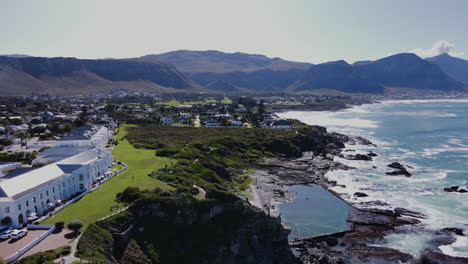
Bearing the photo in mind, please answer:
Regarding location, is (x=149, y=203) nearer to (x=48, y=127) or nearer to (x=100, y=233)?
(x=100, y=233)

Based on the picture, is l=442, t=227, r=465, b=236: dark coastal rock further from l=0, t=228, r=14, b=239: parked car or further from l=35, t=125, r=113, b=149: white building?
l=35, t=125, r=113, b=149: white building

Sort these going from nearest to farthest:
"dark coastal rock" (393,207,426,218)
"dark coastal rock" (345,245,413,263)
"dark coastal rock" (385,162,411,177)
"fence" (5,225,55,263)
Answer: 1. "fence" (5,225,55,263)
2. "dark coastal rock" (345,245,413,263)
3. "dark coastal rock" (393,207,426,218)
4. "dark coastal rock" (385,162,411,177)

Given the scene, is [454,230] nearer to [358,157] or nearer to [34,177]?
[358,157]

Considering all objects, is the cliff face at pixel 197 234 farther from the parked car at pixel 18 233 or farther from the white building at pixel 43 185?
the white building at pixel 43 185

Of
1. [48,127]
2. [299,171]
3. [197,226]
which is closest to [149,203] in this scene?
[197,226]

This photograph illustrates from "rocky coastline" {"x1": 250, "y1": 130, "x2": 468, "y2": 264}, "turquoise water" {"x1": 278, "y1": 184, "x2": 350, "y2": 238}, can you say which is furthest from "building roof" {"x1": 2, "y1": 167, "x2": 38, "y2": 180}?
"turquoise water" {"x1": 278, "y1": 184, "x2": 350, "y2": 238}

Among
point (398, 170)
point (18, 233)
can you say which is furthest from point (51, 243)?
point (398, 170)
